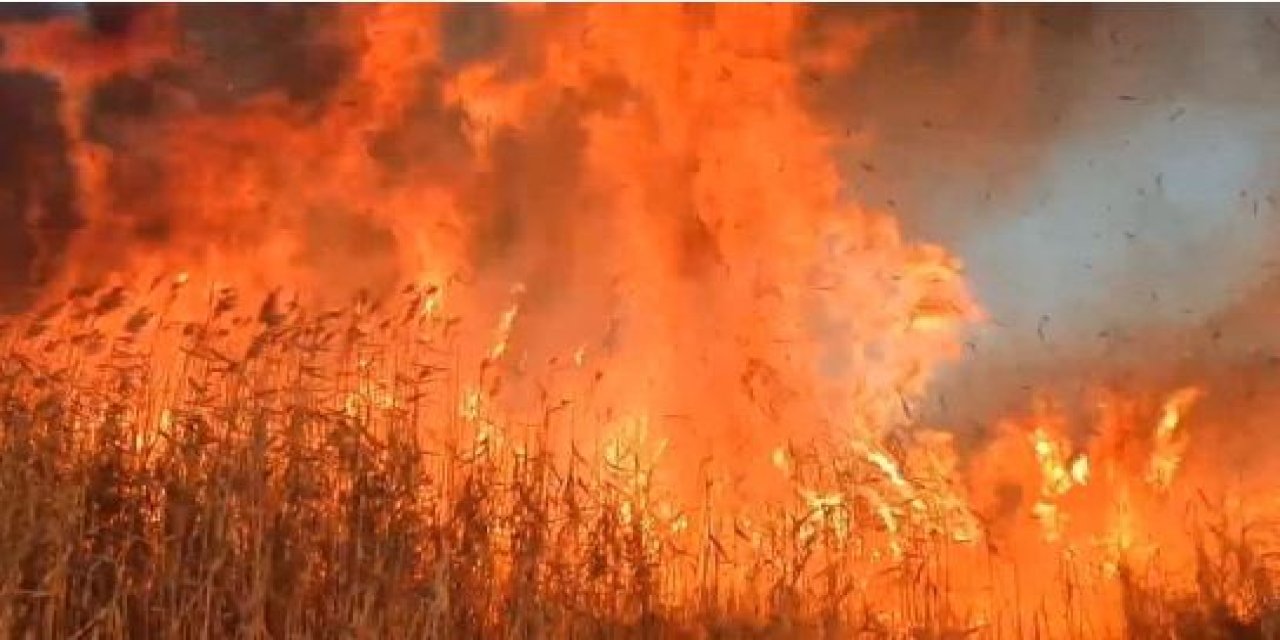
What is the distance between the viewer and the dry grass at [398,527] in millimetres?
4508

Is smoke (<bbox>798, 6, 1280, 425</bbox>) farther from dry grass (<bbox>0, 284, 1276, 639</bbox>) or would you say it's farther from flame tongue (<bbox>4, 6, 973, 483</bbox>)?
dry grass (<bbox>0, 284, 1276, 639</bbox>)

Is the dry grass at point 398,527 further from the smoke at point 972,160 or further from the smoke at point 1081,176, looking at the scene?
the smoke at point 1081,176

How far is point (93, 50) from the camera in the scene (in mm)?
7324

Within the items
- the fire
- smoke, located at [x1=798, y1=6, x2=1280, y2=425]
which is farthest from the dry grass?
smoke, located at [x1=798, y1=6, x2=1280, y2=425]

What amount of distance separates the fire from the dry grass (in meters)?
0.02

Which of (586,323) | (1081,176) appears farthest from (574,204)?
(1081,176)

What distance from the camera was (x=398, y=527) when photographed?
4.93 meters

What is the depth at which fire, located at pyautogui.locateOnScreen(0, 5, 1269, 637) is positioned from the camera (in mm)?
5406

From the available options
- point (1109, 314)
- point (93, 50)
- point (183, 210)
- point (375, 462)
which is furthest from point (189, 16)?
point (1109, 314)

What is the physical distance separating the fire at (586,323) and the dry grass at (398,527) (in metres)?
0.02

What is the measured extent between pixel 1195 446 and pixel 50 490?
4793mm

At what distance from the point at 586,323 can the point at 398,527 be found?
215cm

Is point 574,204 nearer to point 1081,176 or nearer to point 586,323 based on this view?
point 586,323

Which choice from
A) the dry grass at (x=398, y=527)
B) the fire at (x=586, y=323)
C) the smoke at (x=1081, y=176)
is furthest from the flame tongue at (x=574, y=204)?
the dry grass at (x=398, y=527)
